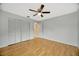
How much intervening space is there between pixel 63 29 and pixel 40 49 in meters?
0.59

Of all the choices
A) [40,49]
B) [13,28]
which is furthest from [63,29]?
[13,28]

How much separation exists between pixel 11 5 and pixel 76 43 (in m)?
1.45

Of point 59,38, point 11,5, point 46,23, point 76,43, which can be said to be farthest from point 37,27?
point 76,43

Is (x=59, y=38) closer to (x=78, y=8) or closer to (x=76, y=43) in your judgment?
(x=76, y=43)

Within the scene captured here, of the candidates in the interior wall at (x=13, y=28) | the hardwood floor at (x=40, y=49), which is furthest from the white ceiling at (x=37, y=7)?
the hardwood floor at (x=40, y=49)

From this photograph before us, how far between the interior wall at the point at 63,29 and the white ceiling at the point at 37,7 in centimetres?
11

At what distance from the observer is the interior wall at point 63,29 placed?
242 centimetres

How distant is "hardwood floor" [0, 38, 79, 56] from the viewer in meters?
2.43

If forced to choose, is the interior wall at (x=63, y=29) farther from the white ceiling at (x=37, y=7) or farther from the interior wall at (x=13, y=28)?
the interior wall at (x=13, y=28)

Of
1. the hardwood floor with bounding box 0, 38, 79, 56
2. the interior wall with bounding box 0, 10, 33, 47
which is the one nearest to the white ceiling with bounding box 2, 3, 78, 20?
the interior wall with bounding box 0, 10, 33, 47

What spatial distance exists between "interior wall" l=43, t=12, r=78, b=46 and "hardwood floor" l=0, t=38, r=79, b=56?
100 mm

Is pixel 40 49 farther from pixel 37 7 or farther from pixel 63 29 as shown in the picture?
pixel 37 7

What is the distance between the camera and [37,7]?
2406mm

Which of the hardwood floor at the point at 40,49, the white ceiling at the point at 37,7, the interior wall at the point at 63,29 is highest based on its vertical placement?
the white ceiling at the point at 37,7
